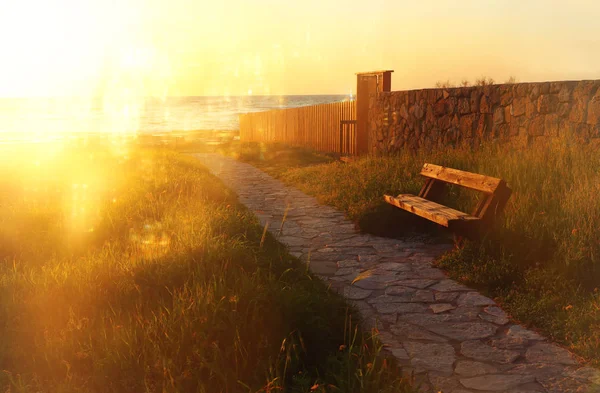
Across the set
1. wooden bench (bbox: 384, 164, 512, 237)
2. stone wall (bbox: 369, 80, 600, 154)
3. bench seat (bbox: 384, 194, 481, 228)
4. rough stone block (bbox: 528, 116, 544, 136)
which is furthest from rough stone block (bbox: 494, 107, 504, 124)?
wooden bench (bbox: 384, 164, 512, 237)

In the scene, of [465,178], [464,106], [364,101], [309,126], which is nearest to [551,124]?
[464,106]

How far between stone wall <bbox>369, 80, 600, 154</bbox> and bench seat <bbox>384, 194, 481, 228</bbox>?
313 centimetres

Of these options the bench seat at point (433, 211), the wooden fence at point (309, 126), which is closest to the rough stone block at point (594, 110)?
the bench seat at point (433, 211)

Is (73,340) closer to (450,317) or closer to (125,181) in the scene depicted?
(450,317)

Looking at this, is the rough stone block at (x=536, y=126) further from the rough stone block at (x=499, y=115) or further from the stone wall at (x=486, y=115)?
the rough stone block at (x=499, y=115)

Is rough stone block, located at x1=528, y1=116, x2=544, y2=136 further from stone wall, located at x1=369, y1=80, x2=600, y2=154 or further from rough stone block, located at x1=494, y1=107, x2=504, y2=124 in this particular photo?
rough stone block, located at x1=494, y1=107, x2=504, y2=124

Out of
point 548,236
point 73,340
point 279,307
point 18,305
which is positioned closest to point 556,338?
point 548,236

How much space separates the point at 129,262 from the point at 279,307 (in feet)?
5.29

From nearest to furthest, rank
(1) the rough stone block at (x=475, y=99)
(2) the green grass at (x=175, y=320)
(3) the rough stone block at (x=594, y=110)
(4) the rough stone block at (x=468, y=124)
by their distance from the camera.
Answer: (2) the green grass at (x=175, y=320) → (3) the rough stone block at (x=594, y=110) → (1) the rough stone block at (x=475, y=99) → (4) the rough stone block at (x=468, y=124)

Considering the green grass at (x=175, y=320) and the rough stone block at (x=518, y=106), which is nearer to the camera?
the green grass at (x=175, y=320)

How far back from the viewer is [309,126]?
63.3 feet

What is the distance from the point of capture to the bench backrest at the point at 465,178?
5.48 metres

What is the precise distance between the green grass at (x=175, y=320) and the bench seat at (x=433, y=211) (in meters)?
1.64

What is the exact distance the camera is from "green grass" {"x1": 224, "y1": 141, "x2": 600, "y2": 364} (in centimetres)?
426
